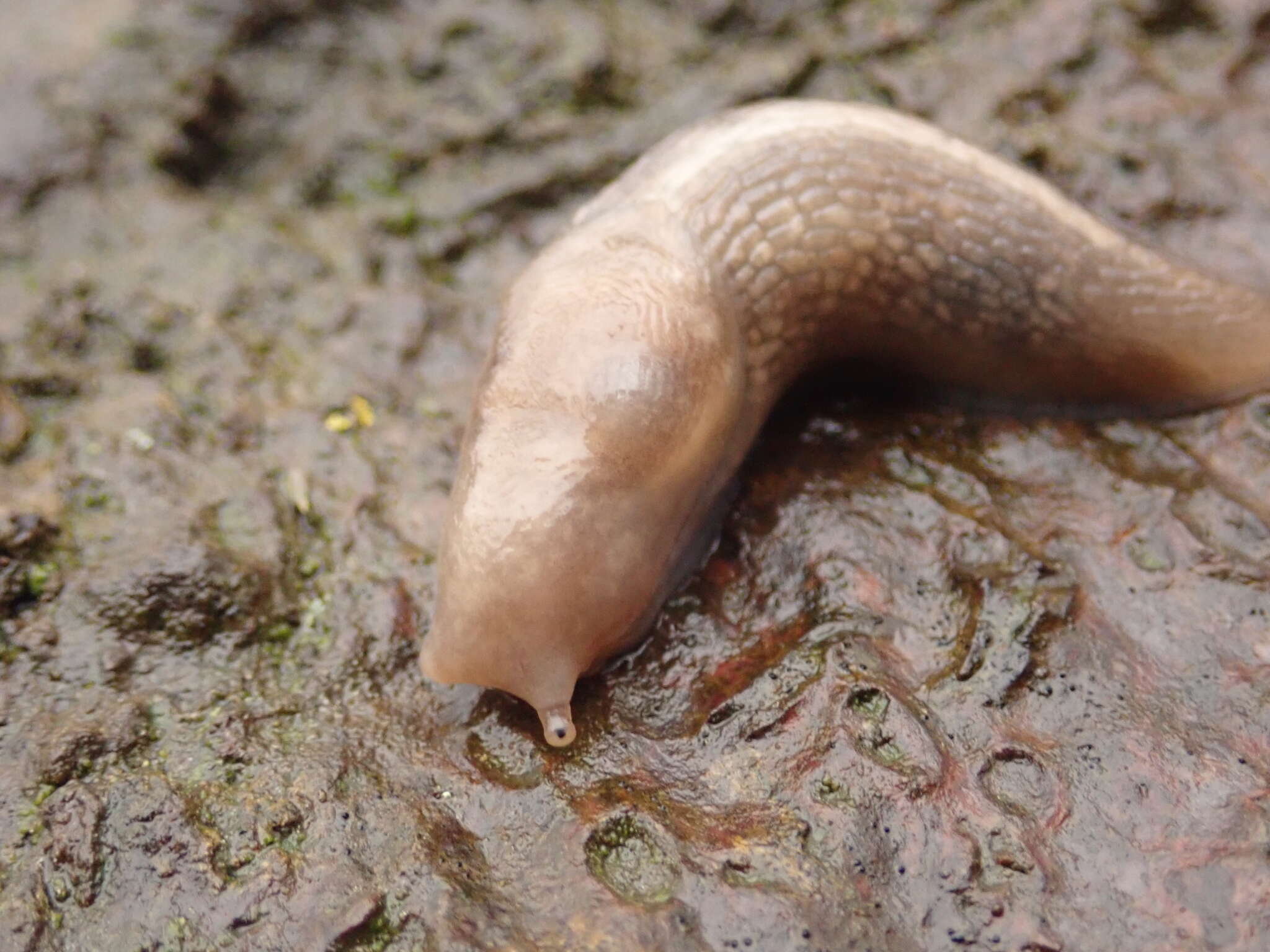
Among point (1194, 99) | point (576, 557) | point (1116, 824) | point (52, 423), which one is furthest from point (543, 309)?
point (1194, 99)

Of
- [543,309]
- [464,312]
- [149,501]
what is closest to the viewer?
[543,309]

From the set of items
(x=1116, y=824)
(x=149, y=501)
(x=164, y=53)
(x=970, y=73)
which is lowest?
(x=1116, y=824)

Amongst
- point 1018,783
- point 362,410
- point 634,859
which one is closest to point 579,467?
point 634,859

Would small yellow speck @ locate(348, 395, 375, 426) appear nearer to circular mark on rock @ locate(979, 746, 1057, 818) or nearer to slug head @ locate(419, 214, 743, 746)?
slug head @ locate(419, 214, 743, 746)

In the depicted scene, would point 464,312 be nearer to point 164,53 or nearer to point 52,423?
point 52,423

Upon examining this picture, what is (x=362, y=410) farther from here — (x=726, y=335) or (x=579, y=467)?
(x=726, y=335)

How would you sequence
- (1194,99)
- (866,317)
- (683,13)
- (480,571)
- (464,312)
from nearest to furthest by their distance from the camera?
(480,571) < (866,317) < (464,312) < (1194,99) < (683,13)
